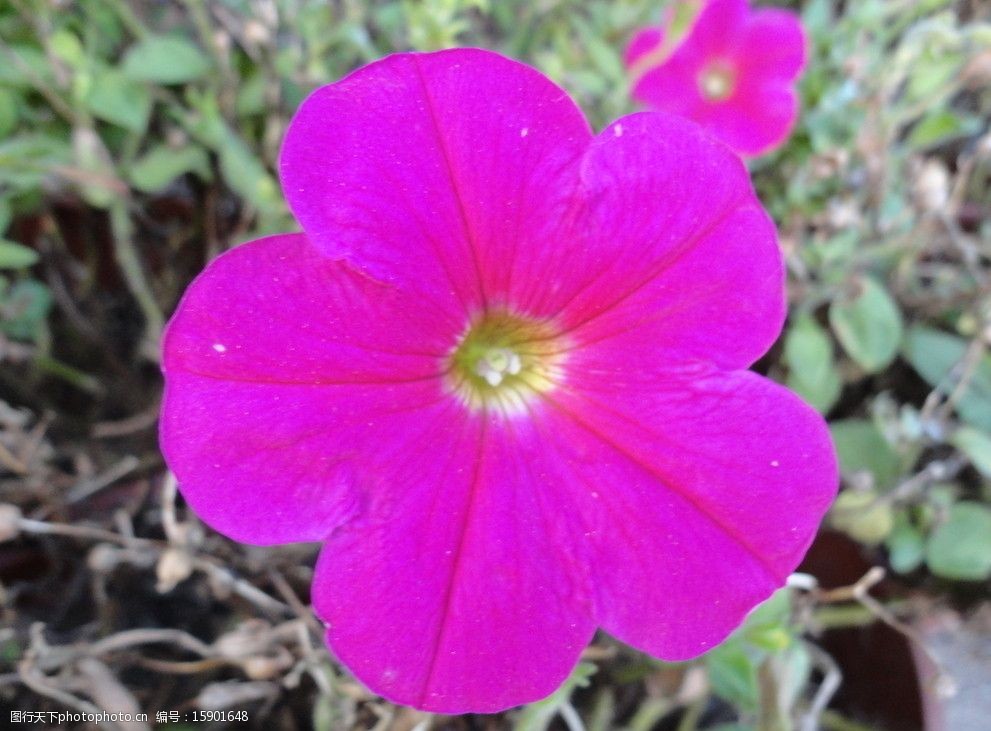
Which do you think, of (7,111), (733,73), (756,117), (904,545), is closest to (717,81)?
(733,73)

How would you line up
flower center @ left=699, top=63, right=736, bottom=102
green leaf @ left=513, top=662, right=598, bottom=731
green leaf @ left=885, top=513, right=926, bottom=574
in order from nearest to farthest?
green leaf @ left=513, top=662, right=598, bottom=731 → green leaf @ left=885, top=513, right=926, bottom=574 → flower center @ left=699, top=63, right=736, bottom=102

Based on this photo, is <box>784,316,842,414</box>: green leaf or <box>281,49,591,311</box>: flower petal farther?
<box>784,316,842,414</box>: green leaf

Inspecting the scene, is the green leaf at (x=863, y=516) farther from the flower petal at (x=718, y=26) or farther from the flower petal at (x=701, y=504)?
the flower petal at (x=718, y=26)

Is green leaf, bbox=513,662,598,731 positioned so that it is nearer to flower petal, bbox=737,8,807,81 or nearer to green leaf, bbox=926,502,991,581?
green leaf, bbox=926,502,991,581

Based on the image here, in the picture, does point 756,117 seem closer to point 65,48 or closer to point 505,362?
point 505,362

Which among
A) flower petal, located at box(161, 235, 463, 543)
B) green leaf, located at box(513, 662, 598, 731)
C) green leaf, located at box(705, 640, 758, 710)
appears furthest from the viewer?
green leaf, located at box(705, 640, 758, 710)

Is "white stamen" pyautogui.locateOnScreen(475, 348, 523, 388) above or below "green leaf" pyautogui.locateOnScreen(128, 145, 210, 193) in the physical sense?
above

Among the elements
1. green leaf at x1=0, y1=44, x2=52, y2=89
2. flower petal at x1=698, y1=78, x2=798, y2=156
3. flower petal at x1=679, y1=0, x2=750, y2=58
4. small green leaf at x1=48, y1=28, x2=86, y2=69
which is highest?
flower petal at x1=679, y1=0, x2=750, y2=58

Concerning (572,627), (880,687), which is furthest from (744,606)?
(880,687)

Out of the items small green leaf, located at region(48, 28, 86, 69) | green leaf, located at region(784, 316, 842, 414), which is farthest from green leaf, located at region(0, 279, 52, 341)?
green leaf, located at region(784, 316, 842, 414)
